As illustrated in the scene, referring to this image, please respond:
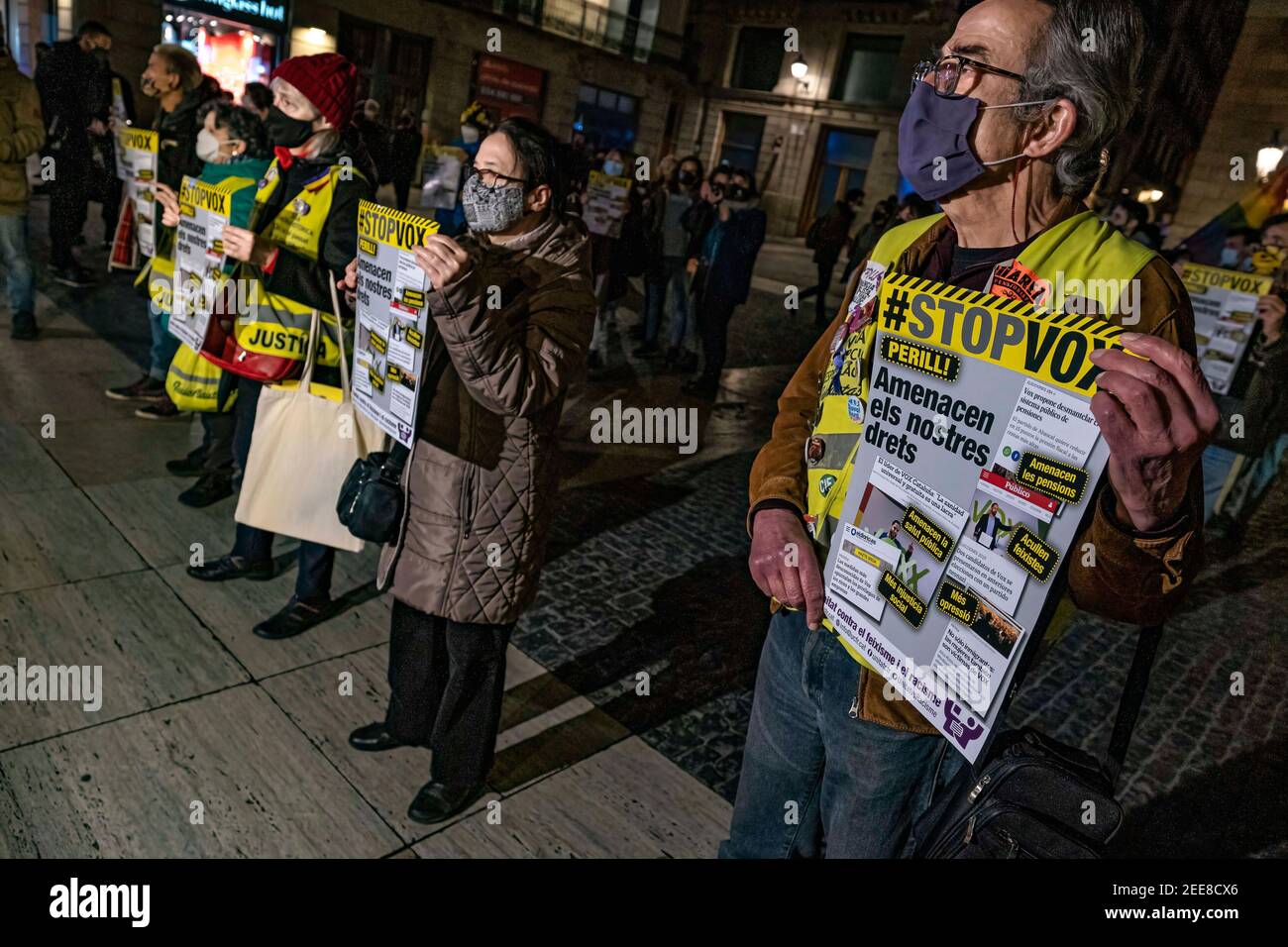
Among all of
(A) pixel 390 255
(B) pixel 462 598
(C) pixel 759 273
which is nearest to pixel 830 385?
(B) pixel 462 598

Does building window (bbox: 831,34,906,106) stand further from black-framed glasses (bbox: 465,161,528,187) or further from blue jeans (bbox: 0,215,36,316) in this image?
black-framed glasses (bbox: 465,161,528,187)

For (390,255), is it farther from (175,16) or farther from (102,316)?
(175,16)

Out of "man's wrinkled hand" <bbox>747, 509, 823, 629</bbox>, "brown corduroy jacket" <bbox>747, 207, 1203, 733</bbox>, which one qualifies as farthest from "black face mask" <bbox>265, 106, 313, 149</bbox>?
"brown corduroy jacket" <bbox>747, 207, 1203, 733</bbox>

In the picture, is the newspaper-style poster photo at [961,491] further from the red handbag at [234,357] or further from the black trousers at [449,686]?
the red handbag at [234,357]

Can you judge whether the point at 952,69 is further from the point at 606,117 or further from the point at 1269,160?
the point at 606,117

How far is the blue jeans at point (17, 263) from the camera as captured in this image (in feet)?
20.9

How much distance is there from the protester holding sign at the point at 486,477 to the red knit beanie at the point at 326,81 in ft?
4.14

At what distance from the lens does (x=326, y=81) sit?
11.4ft

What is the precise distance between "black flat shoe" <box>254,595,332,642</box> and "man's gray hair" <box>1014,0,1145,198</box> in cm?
335

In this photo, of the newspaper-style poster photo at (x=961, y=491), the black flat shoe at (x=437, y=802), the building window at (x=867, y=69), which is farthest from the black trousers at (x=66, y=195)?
the building window at (x=867, y=69)

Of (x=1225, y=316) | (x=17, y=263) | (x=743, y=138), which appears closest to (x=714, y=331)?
(x=1225, y=316)

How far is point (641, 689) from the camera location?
12.1ft

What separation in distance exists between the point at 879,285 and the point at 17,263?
7.32 meters
